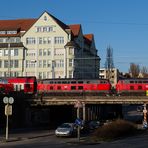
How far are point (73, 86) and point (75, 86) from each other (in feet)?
1.13

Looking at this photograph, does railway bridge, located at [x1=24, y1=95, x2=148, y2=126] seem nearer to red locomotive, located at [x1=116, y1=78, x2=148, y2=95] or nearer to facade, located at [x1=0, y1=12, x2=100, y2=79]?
red locomotive, located at [x1=116, y1=78, x2=148, y2=95]

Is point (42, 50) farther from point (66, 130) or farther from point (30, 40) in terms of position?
point (66, 130)

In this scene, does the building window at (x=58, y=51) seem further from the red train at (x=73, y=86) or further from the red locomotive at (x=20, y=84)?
the red locomotive at (x=20, y=84)

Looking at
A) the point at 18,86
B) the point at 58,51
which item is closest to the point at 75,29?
the point at 58,51

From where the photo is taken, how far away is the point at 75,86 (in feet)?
244

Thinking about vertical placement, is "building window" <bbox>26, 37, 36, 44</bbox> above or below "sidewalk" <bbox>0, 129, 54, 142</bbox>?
above

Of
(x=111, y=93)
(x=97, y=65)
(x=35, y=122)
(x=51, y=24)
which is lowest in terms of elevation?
(x=35, y=122)

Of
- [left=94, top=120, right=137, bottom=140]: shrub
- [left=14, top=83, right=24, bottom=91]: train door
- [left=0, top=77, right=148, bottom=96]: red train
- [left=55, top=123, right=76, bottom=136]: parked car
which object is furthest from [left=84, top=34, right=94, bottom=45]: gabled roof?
[left=55, top=123, right=76, bottom=136]: parked car

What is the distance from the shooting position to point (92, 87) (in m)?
73.4

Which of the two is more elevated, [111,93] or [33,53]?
[33,53]

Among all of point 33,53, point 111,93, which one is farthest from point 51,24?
point 111,93

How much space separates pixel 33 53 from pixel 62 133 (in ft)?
201

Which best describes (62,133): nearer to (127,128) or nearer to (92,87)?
(127,128)

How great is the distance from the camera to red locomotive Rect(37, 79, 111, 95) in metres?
73.1
